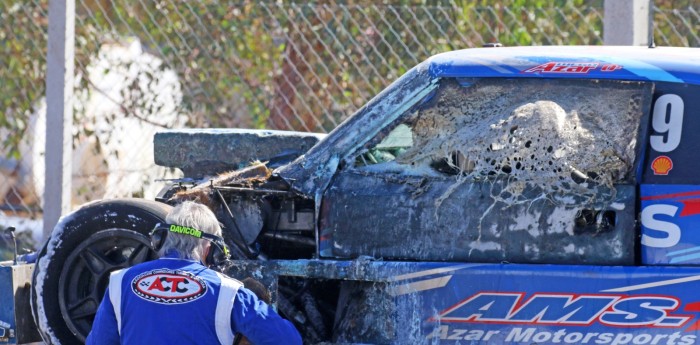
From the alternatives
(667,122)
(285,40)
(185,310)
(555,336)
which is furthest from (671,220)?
(285,40)

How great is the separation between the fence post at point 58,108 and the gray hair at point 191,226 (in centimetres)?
372

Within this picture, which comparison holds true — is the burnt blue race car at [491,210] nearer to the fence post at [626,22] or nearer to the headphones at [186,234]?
the headphones at [186,234]

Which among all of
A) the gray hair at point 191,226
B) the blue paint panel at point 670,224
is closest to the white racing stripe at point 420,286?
the blue paint panel at point 670,224

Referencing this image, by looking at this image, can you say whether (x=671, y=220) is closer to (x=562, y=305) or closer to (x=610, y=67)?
(x=562, y=305)

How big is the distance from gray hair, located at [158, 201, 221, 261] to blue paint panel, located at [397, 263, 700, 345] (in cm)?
99

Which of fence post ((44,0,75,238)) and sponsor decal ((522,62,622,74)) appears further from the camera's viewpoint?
fence post ((44,0,75,238))

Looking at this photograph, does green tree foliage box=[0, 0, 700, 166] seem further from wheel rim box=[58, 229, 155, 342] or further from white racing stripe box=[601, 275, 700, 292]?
white racing stripe box=[601, 275, 700, 292]

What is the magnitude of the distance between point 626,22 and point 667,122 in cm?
235

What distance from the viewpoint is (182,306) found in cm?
365

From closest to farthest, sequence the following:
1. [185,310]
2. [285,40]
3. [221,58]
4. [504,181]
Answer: [185,310] < [504,181] < [285,40] < [221,58]

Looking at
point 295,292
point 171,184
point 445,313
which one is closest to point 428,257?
point 445,313

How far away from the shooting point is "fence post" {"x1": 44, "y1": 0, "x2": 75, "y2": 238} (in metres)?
7.35

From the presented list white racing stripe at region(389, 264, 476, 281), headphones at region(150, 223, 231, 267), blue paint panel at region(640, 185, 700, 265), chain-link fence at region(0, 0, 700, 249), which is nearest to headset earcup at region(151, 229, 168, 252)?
headphones at region(150, 223, 231, 267)

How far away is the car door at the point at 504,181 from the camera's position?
4.38 metres
